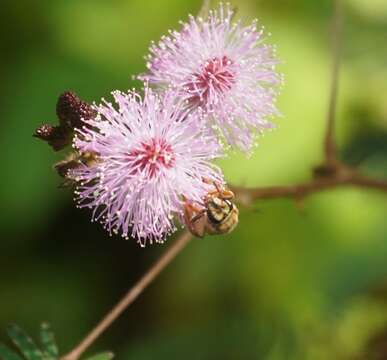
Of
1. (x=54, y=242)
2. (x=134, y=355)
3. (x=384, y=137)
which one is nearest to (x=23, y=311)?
(x=54, y=242)

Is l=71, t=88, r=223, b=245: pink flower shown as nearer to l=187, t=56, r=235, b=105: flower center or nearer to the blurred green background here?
l=187, t=56, r=235, b=105: flower center

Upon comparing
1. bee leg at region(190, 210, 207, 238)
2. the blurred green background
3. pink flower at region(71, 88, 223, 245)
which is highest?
pink flower at region(71, 88, 223, 245)

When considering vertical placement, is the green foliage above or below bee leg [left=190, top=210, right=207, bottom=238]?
below

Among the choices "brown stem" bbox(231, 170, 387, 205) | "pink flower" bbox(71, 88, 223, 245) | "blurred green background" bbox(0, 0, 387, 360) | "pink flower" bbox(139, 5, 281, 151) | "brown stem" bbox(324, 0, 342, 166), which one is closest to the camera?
"pink flower" bbox(71, 88, 223, 245)

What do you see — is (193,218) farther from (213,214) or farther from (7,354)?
(7,354)

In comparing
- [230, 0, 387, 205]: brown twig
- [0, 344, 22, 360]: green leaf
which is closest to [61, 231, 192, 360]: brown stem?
[0, 344, 22, 360]: green leaf

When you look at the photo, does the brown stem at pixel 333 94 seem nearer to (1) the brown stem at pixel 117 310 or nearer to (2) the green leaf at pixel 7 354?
(1) the brown stem at pixel 117 310
